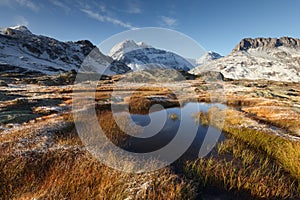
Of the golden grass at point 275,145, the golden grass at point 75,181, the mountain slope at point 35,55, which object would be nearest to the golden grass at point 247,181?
the golden grass at point 275,145

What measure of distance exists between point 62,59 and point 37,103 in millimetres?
174146

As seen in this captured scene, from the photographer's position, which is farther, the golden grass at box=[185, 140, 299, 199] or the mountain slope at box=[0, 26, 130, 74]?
the mountain slope at box=[0, 26, 130, 74]

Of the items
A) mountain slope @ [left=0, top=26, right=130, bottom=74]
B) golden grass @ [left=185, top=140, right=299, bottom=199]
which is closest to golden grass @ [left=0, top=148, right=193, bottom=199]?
golden grass @ [left=185, top=140, right=299, bottom=199]

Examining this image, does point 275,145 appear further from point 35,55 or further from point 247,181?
point 35,55

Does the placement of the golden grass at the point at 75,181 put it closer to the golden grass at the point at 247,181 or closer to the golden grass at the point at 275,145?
the golden grass at the point at 247,181

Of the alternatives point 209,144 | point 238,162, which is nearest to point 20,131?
point 209,144

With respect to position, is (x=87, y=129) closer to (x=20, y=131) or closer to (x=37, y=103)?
(x=20, y=131)

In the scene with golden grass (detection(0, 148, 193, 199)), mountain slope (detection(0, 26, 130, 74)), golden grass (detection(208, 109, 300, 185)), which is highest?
mountain slope (detection(0, 26, 130, 74))

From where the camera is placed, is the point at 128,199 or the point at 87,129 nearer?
the point at 128,199

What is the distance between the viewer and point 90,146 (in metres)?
10.2

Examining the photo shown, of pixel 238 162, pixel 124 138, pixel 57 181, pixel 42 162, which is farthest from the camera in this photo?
pixel 124 138

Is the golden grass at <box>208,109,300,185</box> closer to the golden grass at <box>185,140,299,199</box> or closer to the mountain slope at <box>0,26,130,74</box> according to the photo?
the golden grass at <box>185,140,299,199</box>

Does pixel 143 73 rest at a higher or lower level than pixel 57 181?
higher

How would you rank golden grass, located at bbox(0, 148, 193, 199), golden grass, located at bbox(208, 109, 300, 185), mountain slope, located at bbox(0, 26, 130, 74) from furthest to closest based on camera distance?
mountain slope, located at bbox(0, 26, 130, 74) → golden grass, located at bbox(208, 109, 300, 185) → golden grass, located at bbox(0, 148, 193, 199)
